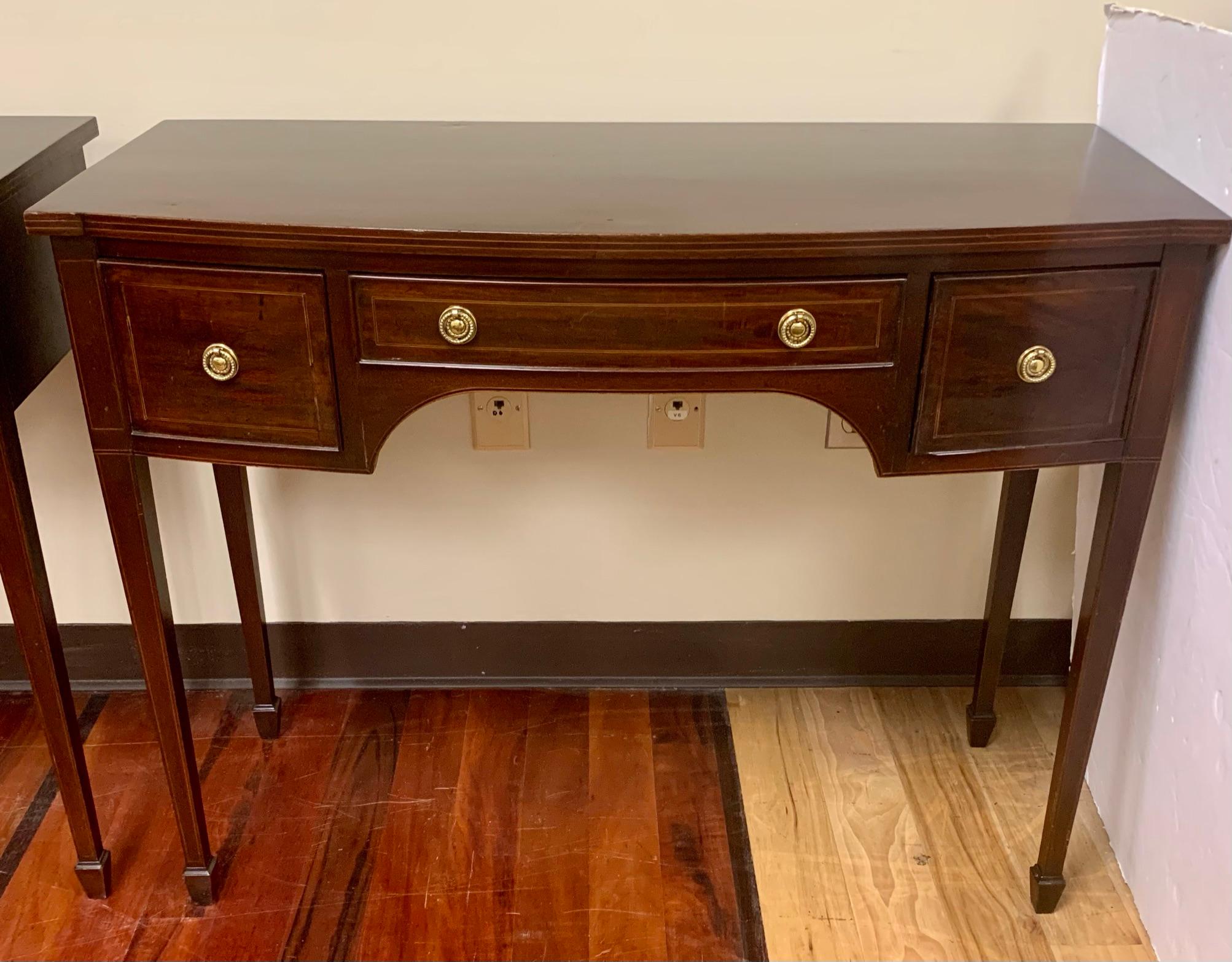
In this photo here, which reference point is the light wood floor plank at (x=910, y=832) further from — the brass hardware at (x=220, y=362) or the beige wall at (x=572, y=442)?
the brass hardware at (x=220, y=362)

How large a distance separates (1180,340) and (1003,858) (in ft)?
2.21

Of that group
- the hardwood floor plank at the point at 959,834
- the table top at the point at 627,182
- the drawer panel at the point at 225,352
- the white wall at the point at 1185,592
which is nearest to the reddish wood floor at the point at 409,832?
the hardwood floor plank at the point at 959,834

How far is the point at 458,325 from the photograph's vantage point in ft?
3.07

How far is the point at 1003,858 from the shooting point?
1.32m

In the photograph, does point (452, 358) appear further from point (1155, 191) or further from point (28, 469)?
point (28, 469)

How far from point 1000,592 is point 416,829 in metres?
0.79

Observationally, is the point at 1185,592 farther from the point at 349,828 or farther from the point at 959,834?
the point at 349,828

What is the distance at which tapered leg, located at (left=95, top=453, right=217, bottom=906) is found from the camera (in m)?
1.03

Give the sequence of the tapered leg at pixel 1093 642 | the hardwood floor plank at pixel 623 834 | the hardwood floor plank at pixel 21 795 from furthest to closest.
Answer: the hardwood floor plank at pixel 21 795
the hardwood floor plank at pixel 623 834
the tapered leg at pixel 1093 642

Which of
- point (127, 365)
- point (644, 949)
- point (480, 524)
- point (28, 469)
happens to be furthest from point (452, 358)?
point (28, 469)

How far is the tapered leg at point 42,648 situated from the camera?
41.1 inches

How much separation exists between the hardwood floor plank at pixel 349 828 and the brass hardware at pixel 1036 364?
91cm

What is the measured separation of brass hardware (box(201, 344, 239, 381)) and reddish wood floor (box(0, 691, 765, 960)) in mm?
642

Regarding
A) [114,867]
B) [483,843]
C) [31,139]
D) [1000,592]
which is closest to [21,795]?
[114,867]
